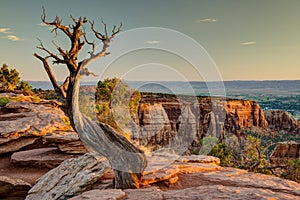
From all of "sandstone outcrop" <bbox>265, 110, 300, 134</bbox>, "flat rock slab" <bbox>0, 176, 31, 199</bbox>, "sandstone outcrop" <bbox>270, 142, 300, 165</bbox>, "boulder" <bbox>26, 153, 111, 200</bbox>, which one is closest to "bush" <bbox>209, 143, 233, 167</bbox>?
"boulder" <bbox>26, 153, 111, 200</bbox>

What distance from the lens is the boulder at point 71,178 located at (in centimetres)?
522

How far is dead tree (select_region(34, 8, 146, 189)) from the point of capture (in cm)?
504

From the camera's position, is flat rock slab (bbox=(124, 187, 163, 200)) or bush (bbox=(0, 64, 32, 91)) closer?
flat rock slab (bbox=(124, 187, 163, 200))

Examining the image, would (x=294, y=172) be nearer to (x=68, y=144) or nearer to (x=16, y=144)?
(x=68, y=144)

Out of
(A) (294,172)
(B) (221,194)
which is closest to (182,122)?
(A) (294,172)

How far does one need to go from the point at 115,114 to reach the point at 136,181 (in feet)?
61.8

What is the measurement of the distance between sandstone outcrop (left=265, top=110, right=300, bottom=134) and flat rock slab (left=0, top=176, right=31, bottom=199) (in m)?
60.9

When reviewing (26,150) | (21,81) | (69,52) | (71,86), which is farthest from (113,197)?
(21,81)

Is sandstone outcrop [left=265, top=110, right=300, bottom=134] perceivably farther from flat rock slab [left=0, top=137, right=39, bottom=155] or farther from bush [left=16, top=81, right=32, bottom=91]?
flat rock slab [left=0, top=137, right=39, bottom=155]

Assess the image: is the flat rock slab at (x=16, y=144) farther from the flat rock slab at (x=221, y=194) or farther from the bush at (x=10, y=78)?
the bush at (x=10, y=78)

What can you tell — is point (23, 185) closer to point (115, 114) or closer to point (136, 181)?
point (136, 181)

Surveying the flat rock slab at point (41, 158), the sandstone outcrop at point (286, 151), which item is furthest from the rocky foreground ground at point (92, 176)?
the sandstone outcrop at point (286, 151)

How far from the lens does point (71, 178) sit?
5.66 meters

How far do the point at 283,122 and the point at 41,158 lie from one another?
211 ft
